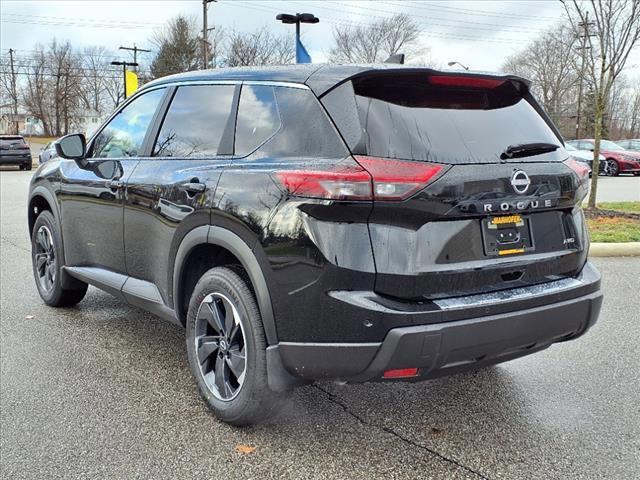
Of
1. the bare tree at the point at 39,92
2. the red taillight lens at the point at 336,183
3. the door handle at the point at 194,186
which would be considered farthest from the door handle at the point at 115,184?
the bare tree at the point at 39,92

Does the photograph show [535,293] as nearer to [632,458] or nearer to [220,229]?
[632,458]

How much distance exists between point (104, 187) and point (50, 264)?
1460 millimetres

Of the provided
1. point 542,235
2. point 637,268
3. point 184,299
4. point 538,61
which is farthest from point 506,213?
point 538,61

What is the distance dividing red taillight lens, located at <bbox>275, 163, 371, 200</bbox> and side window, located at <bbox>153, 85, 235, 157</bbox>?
2.80 feet

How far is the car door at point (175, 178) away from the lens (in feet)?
10.4

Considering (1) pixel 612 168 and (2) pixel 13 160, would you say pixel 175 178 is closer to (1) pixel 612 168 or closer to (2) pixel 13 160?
(1) pixel 612 168

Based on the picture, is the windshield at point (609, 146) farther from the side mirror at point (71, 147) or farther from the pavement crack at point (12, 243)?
the side mirror at point (71, 147)

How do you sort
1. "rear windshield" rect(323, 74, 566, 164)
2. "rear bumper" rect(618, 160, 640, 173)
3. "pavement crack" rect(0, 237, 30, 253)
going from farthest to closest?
"rear bumper" rect(618, 160, 640, 173)
"pavement crack" rect(0, 237, 30, 253)
"rear windshield" rect(323, 74, 566, 164)

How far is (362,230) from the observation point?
2453 millimetres

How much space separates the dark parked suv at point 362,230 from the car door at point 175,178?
0.01 metres

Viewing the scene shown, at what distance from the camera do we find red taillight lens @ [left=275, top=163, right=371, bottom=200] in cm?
243

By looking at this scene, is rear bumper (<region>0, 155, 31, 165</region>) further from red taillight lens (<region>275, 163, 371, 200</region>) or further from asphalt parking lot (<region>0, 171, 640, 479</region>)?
red taillight lens (<region>275, 163, 371, 200</region>)

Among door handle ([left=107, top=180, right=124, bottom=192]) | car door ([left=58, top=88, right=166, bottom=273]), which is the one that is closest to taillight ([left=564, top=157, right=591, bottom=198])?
car door ([left=58, top=88, right=166, bottom=273])

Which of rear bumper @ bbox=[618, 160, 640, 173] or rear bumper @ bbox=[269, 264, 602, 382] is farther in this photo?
rear bumper @ bbox=[618, 160, 640, 173]
